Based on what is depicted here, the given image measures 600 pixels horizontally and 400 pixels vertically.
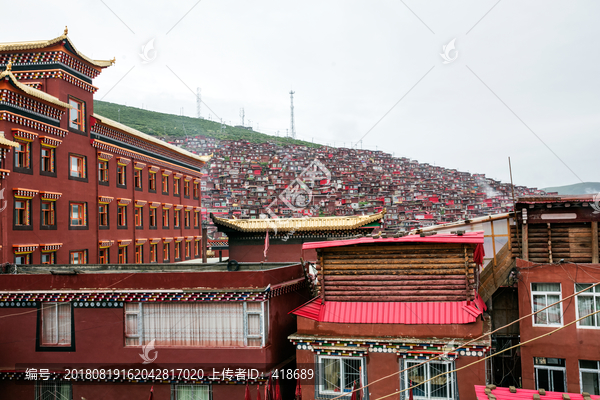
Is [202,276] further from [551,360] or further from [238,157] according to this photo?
[238,157]

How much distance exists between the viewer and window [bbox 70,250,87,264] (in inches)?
853

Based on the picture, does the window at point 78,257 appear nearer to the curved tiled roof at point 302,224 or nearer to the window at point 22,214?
the window at point 22,214

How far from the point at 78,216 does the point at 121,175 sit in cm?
467

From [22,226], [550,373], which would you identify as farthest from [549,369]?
[22,226]

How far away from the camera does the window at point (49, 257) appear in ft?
64.8

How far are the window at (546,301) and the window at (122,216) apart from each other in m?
21.0

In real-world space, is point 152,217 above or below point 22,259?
above

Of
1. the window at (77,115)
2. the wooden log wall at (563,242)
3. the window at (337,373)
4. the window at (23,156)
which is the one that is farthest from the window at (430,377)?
the window at (77,115)

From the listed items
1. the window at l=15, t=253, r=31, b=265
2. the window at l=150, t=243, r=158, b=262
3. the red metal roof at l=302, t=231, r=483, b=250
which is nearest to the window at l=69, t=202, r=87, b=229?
the window at l=15, t=253, r=31, b=265

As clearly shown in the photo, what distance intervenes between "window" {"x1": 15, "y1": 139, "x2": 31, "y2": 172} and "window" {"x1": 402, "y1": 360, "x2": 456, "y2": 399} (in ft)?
52.9

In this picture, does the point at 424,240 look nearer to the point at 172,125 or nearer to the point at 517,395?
the point at 517,395

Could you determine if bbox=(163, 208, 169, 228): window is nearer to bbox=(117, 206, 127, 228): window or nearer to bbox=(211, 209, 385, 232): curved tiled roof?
bbox=(117, 206, 127, 228): window

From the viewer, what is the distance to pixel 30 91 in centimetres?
1816

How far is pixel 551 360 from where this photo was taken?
1429 centimetres
